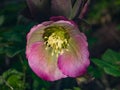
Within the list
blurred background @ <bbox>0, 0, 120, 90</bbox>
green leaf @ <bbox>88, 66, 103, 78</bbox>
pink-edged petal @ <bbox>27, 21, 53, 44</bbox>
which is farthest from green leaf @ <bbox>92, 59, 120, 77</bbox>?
pink-edged petal @ <bbox>27, 21, 53, 44</bbox>

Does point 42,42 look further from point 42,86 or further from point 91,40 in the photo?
point 91,40

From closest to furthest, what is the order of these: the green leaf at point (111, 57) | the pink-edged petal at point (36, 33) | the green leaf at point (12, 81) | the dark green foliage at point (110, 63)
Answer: the pink-edged petal at point (36, 33) → the dark green foliage at point (110, 63) → the green leaf at point (12, 81) → the green leaf at point (111, 57)

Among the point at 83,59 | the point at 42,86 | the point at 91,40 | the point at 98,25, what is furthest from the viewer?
the point at 98,25

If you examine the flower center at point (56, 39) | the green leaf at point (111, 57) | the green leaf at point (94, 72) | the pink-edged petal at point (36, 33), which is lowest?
the green leaf at point (94, 72)

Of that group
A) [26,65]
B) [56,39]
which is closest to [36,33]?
[56,39]

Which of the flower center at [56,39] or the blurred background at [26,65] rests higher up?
the flower center at [56,39]

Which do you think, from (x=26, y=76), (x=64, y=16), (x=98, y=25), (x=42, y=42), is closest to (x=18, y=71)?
(x=26, y=76)

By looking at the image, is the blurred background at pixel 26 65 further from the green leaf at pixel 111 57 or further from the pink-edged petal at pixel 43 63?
the pink-edged petal at pixel 43 63

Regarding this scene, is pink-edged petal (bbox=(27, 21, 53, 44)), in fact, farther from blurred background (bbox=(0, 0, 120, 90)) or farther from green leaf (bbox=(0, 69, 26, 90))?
green leaf (bbox=(0, 69, 26, 90))

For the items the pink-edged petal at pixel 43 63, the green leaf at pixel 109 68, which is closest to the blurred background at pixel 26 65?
the green leaf at pixel 109 68
